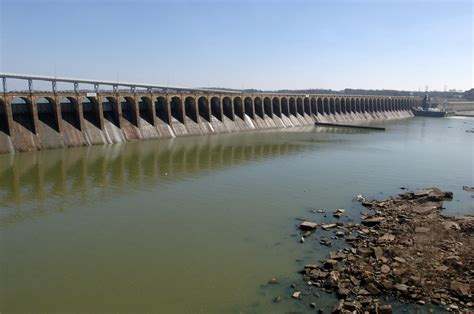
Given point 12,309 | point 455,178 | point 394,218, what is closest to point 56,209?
point 12,309

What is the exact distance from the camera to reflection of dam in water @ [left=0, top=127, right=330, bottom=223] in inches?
1117

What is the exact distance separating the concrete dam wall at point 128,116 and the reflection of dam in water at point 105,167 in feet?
8.07

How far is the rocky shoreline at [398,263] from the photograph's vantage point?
1509 cm

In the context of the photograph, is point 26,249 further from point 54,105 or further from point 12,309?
point 54,105

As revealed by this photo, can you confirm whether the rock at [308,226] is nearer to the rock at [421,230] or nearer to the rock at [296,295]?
the rock at [421,230]

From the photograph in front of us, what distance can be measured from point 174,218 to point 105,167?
17.0m

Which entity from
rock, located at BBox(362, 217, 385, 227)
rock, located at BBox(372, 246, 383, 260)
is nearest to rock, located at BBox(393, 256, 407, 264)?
rock, located at BBox(372, 246, 383, 260)

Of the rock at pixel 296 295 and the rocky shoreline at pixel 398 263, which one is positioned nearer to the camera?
the rocky shoreline at pixel 398 263

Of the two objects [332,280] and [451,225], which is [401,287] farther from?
[451,225]

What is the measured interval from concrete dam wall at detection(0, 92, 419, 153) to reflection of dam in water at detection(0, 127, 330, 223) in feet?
8.07

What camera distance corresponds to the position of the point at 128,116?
185 feet

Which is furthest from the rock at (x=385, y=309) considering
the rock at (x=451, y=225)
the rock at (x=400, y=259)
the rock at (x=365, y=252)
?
the rock at (x=451, y=225)

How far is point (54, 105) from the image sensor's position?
46.9 meters

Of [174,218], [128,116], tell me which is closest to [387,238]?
[174,218]
